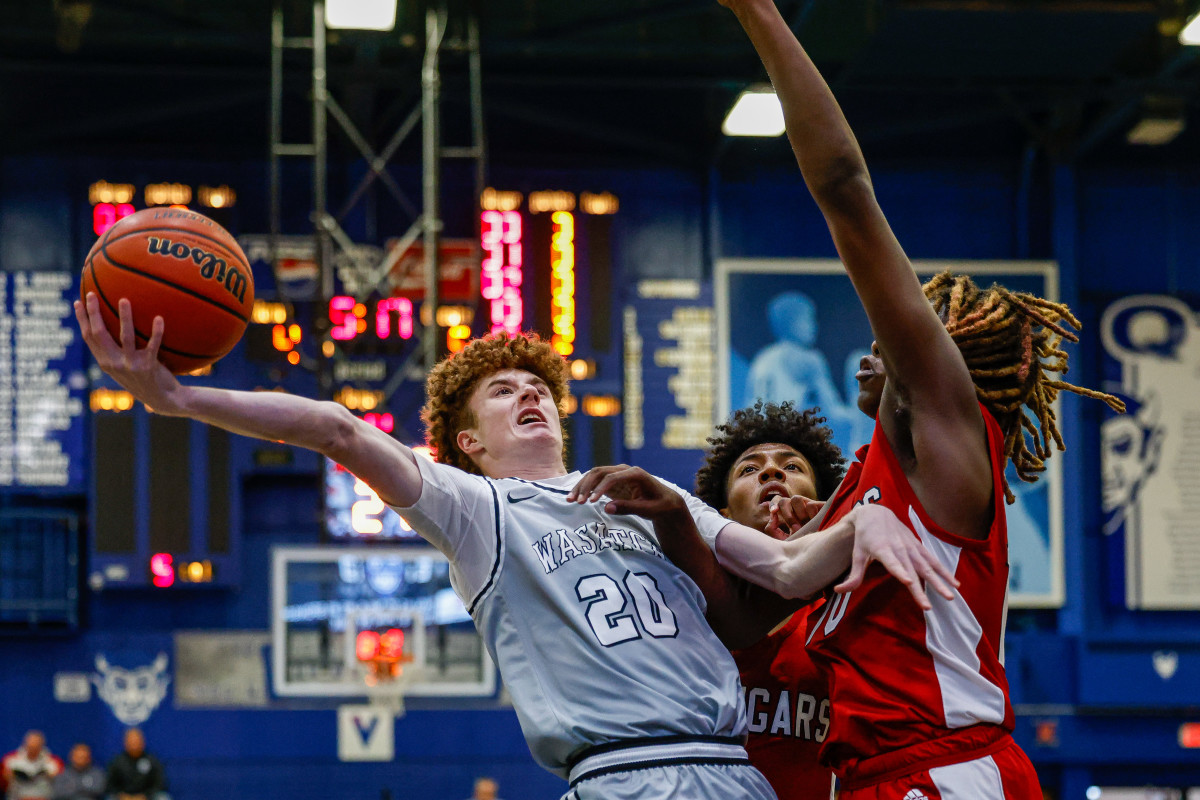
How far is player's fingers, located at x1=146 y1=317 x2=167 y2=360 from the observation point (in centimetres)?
267

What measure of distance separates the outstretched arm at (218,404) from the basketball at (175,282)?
108 millimetres

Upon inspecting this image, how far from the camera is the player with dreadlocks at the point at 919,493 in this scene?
2664 mm

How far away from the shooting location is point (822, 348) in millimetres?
12188

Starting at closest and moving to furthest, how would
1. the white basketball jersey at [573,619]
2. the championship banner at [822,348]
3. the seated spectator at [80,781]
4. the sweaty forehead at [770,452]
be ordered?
the white basketball jersey at [573,619]
the sweaty forehead at [770,452]
the seated spectator at [80,781]
the championship banner at [822,348]

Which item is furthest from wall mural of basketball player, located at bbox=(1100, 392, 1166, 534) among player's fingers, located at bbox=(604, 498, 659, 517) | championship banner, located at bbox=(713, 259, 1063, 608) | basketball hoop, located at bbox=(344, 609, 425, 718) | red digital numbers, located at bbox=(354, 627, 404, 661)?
player's fingers, located at bbox=(604, 498, 659, 517)

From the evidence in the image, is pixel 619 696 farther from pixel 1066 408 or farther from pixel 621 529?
pixel 1066 408

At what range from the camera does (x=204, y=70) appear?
12.1 metres

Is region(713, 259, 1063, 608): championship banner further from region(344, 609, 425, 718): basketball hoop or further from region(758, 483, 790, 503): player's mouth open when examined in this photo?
region(758, 483, 790, 503): player's mouth open

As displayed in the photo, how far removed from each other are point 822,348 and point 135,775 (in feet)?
23.6

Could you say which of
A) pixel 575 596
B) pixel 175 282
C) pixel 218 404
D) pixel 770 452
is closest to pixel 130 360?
pixel 218 404

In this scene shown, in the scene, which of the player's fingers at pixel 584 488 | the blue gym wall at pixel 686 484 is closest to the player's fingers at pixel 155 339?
the player's fingers at pixel 584 488

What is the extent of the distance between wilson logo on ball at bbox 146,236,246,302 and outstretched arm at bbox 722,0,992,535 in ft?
4.27

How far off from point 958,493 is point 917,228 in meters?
11.1

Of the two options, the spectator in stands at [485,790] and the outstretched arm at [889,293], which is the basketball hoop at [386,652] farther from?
the outstretched arm at [889,293]
